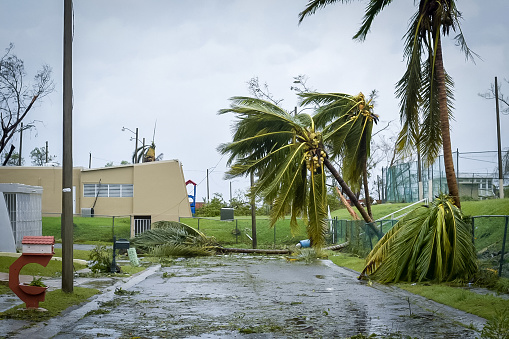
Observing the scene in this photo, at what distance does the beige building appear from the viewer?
4753cm

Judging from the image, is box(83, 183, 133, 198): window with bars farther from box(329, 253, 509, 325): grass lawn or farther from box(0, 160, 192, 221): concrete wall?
box(329, 253, 509, 325): grass lawn

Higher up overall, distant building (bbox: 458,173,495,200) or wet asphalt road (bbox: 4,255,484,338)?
distant building (bbox: 458,173,495,200)

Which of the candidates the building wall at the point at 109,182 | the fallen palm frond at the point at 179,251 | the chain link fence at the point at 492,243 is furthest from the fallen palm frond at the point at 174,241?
the building wall at the point at 109,182

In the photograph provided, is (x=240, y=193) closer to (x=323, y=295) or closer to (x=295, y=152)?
(x=295, y=152)

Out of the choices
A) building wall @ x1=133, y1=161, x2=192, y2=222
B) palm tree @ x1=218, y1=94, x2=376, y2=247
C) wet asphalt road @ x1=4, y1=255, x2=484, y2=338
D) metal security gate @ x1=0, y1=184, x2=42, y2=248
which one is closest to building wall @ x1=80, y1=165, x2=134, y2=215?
building wall @ x1=133, y1=161, x2=192, y2=222

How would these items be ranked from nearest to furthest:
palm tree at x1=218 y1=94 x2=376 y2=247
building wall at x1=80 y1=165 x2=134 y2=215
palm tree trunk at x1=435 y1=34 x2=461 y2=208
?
1. palm tree trunk at x1=435 y1=34 x2=461 y2=208
2. palm tree at x1=218 y1=94 x2=376 y2=247
3. building wall at x1=80 y1=165 x2=134 y2=215

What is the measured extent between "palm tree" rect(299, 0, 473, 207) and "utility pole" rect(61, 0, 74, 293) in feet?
31.8

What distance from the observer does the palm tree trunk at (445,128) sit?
1805cm

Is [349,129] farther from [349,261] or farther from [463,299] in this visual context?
[463,299]

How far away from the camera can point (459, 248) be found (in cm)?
1628

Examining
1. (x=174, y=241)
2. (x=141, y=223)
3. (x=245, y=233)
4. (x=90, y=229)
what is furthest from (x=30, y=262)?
(x=141, y=223)

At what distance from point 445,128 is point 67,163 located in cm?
1048

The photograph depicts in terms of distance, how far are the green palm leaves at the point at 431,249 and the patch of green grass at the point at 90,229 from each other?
97.7 feet

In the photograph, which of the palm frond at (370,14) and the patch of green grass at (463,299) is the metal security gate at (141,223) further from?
the patch of green grass at (463,299)
